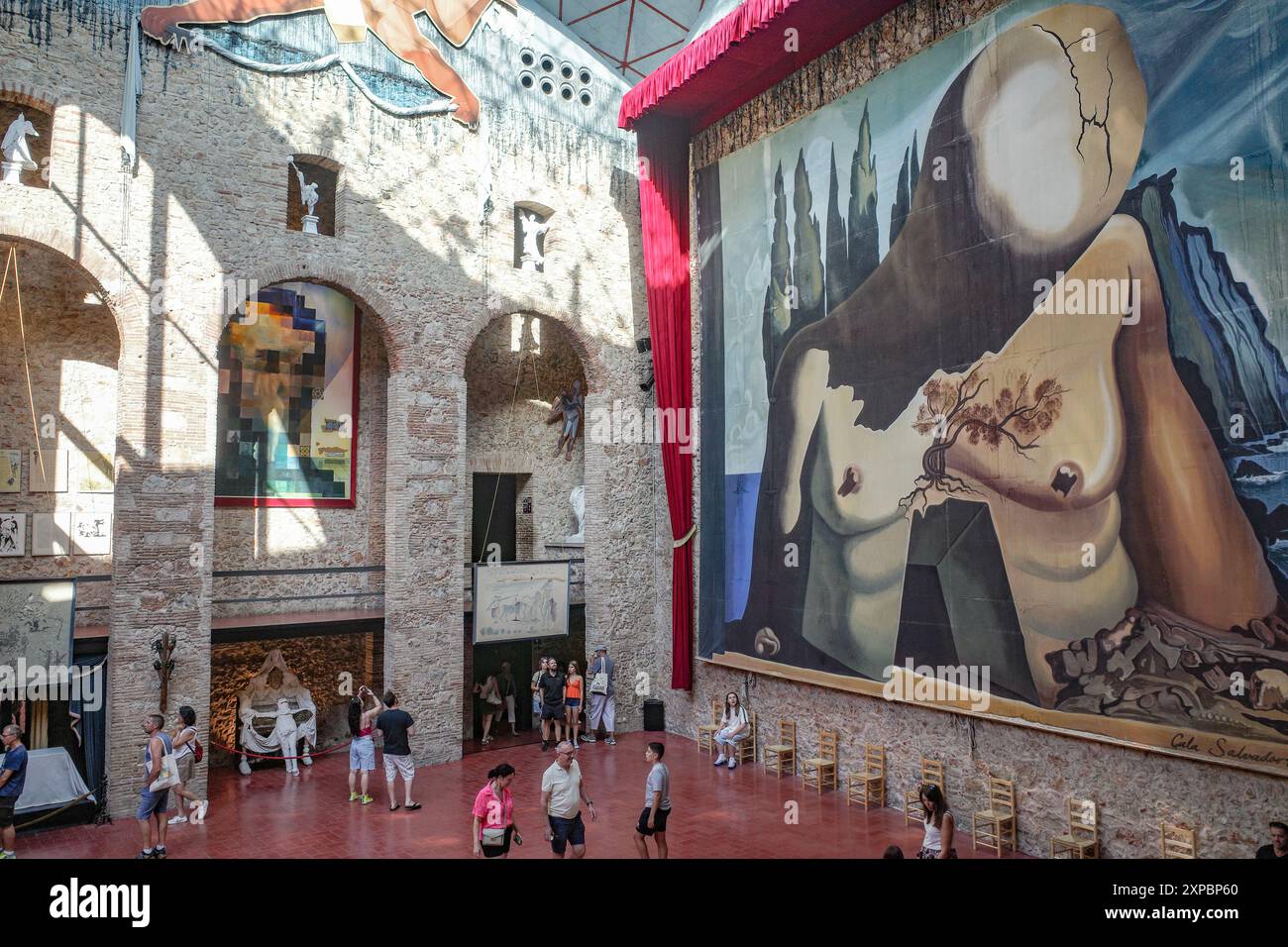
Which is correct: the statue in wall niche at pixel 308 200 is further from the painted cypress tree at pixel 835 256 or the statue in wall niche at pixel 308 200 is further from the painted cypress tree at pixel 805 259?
the painted cypress tree at pixel 835 256

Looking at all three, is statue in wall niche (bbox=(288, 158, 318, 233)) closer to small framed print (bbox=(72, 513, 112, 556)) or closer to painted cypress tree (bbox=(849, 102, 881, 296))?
small framed print (bbox=(72, 513, 112, 556))

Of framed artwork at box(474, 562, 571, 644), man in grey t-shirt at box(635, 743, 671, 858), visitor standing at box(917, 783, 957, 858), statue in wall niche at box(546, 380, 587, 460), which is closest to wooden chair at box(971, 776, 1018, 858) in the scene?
visitor standing at box(917, 783, 957, 858)

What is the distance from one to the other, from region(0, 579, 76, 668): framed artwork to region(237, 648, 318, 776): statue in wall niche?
3061 millimetres

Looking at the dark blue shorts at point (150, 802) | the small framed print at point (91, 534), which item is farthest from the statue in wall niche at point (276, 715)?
the dark blue shorts at point (150, 802)

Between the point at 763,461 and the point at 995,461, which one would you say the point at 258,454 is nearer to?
the point at 763,461

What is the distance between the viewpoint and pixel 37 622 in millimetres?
10961

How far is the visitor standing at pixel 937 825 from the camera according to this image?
6828 millimetres

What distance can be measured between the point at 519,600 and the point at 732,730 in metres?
4.12

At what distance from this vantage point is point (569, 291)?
50.5 ft

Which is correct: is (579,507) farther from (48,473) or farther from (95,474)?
(48,473)

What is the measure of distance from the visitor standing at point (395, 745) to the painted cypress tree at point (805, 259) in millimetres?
7533

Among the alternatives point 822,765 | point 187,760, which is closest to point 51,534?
point 187,760
